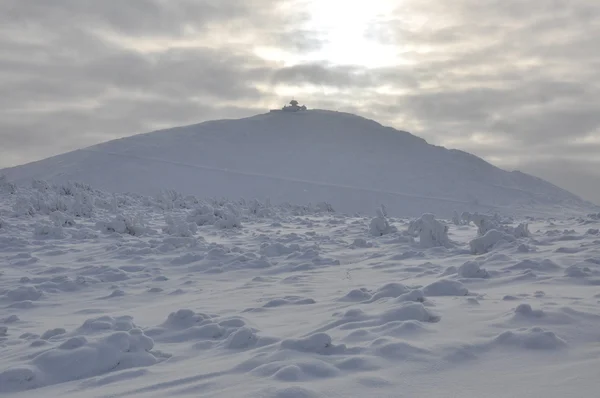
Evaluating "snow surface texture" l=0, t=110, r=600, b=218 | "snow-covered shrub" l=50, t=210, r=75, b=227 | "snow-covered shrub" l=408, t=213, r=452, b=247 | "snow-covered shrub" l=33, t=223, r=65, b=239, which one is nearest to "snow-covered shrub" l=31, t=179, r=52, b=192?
"snow-covered shrub" l=50, t=210, r=75, b=227

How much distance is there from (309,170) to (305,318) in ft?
116

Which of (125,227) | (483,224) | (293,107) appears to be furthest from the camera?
(293,107)

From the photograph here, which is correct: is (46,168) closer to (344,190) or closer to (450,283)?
(344,190)

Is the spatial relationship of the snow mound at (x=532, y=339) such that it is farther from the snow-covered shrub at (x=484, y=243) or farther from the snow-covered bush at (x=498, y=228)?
the snow-covered bush at (x=498, y=228)

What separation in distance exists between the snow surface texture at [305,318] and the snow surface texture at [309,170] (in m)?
24.3

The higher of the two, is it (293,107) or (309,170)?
(293,107)

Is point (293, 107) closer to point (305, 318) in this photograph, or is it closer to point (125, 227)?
point (125, 227)

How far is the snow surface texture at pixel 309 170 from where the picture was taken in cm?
3519

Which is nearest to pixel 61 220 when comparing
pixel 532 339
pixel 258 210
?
pixel 258 210

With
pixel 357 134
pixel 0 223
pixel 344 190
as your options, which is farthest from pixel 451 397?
pixel 357 134

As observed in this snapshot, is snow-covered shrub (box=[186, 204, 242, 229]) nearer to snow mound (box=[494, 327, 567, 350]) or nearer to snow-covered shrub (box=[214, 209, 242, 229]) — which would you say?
snow-covered shrub (box=[214, 209, 242, 229])

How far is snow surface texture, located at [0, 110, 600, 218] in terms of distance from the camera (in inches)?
1385

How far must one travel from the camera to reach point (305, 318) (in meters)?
4.71

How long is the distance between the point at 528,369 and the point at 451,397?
607 mm
